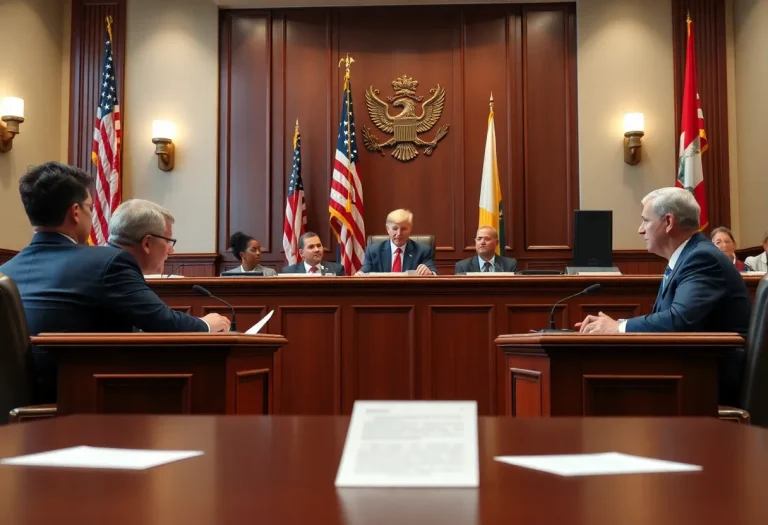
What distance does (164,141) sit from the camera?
7.93m

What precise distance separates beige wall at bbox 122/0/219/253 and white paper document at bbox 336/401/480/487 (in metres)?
7.13

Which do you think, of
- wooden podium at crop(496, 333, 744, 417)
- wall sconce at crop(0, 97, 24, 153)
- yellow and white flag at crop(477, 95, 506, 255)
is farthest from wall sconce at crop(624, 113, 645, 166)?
wall sconce at crop(0, 97, 24, 153)

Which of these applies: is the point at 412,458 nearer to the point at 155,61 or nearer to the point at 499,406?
the point at 499,406

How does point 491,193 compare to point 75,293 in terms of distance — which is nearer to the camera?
point 75,293

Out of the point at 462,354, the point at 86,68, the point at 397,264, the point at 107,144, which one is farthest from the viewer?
Result: the point at 86,68

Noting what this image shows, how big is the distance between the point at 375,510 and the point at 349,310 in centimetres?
419

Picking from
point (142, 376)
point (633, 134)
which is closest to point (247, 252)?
point (633, 134)

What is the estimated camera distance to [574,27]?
26.4 ft

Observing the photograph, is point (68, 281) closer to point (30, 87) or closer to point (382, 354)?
point (382, 354)

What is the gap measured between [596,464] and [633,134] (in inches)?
281

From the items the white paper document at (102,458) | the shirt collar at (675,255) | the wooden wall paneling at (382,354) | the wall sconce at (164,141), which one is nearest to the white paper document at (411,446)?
the white paper document at (102,458)

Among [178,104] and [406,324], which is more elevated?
[178,104]

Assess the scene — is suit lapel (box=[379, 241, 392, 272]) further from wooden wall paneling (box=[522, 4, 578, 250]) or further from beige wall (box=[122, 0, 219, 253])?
beige wall (box=[122, 0, 219, 253])

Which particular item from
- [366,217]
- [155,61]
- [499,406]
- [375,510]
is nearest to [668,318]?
[499,406]
